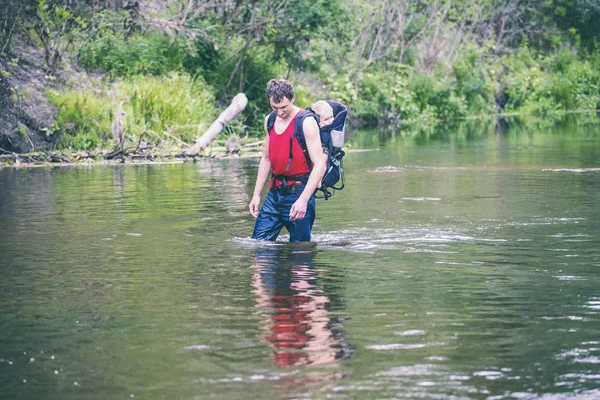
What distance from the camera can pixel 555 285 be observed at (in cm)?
924

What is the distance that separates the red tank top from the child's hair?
1.16ft

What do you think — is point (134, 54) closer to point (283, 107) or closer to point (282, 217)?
point (282, 217)

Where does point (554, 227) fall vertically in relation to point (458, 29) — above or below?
below

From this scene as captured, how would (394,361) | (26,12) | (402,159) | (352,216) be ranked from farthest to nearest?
1. (26,12)
2. (402,159)
3. (352,216)
4. (394,361)

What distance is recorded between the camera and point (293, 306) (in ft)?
27.7

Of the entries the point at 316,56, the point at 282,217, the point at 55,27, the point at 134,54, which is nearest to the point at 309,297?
the point at 282,217

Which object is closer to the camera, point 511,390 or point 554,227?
point 511,390

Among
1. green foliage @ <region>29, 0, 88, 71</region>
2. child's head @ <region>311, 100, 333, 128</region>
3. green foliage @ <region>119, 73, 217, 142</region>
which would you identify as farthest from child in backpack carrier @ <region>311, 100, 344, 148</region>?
green foliage @ <region>29, 0, 88, 71</region>

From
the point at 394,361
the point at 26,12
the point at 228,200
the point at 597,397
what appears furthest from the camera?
the point at 26,12

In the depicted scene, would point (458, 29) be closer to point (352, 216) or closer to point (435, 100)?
point (435, 100)

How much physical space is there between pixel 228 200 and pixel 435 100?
3360cm

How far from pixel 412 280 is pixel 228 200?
7.57 m

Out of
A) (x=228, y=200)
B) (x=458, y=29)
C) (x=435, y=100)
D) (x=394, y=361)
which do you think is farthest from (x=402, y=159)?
(x=458, y=29)

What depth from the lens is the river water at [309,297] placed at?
6.35 meters
